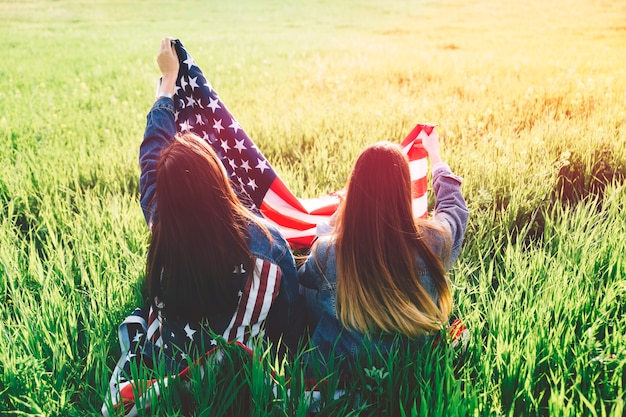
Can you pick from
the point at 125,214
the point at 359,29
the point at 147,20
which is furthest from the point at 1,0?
the point at 125,214

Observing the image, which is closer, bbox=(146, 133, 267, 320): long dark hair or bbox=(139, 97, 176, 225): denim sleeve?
bbox=(146, 133, 267, 320): long dark hair

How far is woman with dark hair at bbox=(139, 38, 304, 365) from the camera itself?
6.13 ft

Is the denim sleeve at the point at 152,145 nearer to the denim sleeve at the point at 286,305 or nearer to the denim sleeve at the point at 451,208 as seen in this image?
the denim sleeve at the point at 286,305

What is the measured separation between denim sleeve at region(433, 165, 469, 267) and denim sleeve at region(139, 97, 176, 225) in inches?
52.5

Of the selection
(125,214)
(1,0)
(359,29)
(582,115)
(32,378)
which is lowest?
(32,378)

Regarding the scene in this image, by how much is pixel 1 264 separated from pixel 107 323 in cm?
90

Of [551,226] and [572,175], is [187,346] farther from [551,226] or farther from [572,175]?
[572,175]

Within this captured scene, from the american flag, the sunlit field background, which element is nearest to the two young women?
the sunlit field background

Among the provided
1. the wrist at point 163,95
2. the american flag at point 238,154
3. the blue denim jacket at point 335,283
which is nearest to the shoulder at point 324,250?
the blue denim jacket at point 335,283

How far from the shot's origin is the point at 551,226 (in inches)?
119

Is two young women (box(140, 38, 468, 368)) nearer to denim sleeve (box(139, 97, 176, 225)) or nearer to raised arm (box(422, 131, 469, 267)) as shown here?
raised arm (box(422, 131, 469, 267))

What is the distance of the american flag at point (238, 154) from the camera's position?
9.91ft

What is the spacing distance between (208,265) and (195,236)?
127mm

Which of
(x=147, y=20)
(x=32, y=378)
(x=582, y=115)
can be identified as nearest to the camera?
(x=32, y=378)
